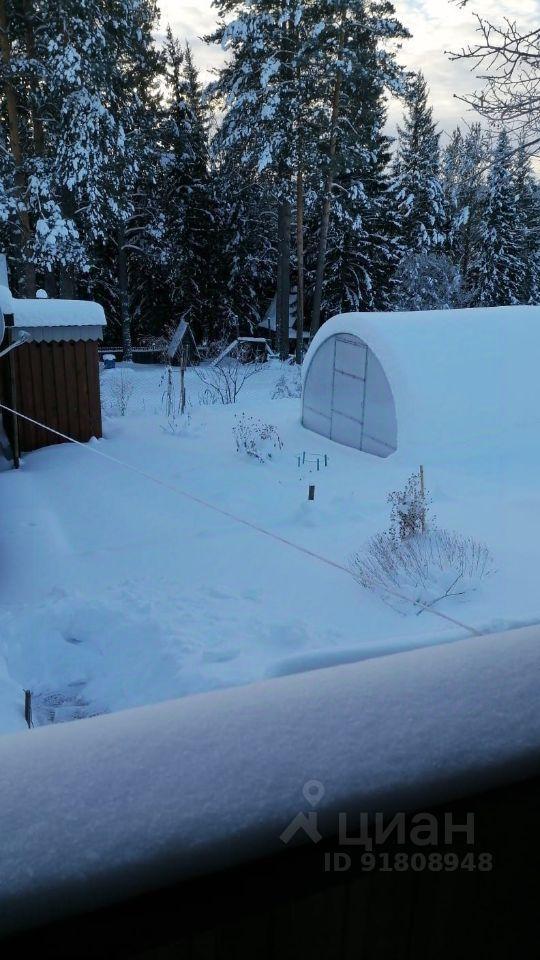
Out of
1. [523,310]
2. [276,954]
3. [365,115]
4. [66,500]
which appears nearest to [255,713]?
[276,954]

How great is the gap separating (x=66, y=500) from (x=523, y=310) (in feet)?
31.7

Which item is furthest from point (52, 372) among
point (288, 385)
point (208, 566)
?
point (288, 385)

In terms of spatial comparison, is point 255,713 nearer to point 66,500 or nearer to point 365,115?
point 66,500

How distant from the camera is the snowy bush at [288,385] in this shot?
20.7 metres

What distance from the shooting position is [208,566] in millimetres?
7934

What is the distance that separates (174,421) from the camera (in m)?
16.2

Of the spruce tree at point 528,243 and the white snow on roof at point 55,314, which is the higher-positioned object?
the spruce tree at point 528,243

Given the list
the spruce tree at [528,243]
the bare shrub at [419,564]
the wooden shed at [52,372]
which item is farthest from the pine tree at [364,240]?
the bare shrub at [419,564]

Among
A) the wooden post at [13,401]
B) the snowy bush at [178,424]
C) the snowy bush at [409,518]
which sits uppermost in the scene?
the wooden post at [13,401]

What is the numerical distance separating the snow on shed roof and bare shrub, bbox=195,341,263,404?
274 inches

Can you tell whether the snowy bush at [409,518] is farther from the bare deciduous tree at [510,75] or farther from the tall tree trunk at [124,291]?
the tall tree trunk at [124,291]

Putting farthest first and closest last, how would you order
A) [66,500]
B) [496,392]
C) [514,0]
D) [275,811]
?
[496,392] < [66,500] < [514,0] < [275,811]

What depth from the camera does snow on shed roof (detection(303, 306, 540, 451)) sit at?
11938 millimetres

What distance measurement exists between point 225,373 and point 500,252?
49.6ft
